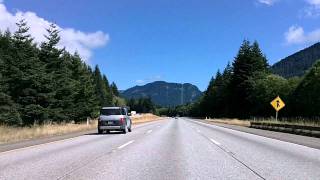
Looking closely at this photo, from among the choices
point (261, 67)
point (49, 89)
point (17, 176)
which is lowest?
point (17, 176)

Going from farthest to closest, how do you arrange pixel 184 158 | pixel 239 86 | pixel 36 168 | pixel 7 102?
1. pixel 239 86
2. pixel 7 102
3. pixel 184 158
4. pixel 36 168

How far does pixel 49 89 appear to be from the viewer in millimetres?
57562

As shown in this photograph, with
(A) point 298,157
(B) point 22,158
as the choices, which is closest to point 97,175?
(B) point 22,158

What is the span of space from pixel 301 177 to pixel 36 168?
21.7ft

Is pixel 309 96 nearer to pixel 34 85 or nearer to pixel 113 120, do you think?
pixel 34 85

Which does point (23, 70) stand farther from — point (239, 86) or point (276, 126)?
point (239, 86)

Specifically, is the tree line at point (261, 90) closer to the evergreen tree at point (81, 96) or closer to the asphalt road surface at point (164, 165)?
the evergreen tree at point (81, 96)

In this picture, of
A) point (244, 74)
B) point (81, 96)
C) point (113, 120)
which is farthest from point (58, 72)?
point (244, 74)

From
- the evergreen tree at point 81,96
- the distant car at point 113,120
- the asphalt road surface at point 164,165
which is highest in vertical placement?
the evergreen tree at point 81,96

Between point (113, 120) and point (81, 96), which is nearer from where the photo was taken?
point (113, 120)

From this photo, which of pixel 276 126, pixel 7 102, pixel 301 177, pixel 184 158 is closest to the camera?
pixel 301 177

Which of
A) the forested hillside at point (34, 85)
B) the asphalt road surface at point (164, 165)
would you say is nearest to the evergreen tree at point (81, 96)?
the forested hillside at point (34, 85)

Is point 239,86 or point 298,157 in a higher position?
point 239,86

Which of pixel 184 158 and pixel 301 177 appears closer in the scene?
pixel 301 177
